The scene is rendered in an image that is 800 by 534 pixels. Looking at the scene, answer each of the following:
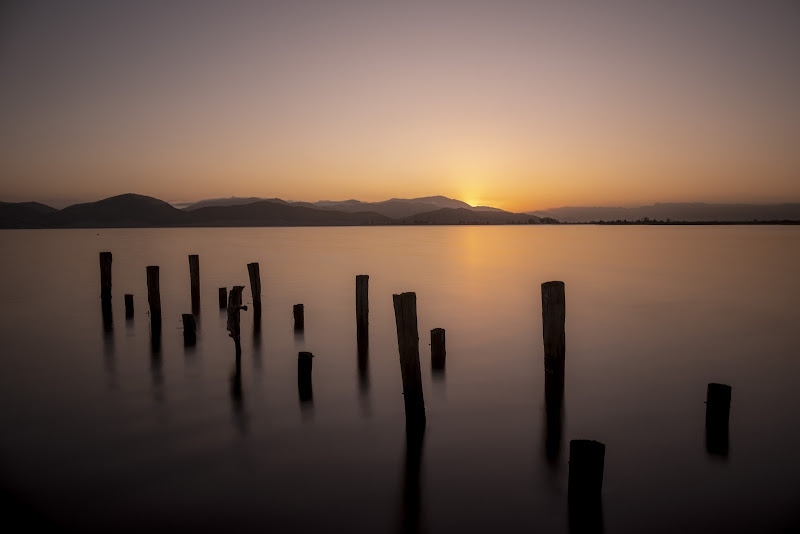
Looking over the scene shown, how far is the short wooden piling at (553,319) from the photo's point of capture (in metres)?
7.72

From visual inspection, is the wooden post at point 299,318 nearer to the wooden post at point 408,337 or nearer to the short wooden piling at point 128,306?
the short wooden piling at point 128,306

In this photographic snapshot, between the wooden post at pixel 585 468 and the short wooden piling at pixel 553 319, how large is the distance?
2297 millimetres

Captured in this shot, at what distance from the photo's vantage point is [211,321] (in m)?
18.5

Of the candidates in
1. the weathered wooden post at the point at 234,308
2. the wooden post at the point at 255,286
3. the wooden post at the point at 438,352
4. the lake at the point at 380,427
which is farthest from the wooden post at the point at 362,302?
the wooden post at the point at 255,286

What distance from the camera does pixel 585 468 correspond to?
5.61 meters

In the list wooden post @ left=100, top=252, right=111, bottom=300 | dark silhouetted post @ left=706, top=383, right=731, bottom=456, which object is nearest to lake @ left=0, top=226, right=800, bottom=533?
dark silhouetted post @ left=706, top=383, right=731, bottom=456

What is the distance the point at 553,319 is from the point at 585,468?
267 cm

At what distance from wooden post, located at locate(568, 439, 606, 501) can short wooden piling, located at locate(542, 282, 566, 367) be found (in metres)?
2.30

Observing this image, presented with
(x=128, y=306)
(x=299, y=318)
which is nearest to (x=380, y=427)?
(x=299, y=318)

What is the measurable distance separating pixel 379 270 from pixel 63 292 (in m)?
20.7

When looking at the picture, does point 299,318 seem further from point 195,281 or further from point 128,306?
point 128,306

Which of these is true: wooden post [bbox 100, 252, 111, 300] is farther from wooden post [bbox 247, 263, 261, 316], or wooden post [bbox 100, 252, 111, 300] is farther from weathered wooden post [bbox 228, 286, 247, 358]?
weathered wooden post [bbox 228, 286, 247, 358]

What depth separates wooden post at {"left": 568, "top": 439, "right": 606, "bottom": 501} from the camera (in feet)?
17.7

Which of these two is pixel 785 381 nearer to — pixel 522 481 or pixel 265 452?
pixel 522 481
